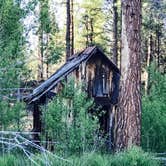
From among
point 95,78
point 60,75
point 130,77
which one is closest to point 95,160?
point 130,77

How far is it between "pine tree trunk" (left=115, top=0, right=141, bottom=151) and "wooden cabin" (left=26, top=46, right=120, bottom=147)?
367 inches

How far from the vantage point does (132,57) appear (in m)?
11.2

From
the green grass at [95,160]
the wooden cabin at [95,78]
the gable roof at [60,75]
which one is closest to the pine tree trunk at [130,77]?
the green grass at [95,160]

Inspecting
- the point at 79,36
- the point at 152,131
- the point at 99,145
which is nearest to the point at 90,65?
the point at 152,131

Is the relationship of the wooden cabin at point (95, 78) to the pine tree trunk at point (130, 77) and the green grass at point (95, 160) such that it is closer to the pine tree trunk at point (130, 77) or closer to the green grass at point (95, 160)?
the pine tree trunk at point (130, 77)

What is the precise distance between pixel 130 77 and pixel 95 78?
34.9 ft

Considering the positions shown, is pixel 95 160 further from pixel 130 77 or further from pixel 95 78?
pixel 95 78

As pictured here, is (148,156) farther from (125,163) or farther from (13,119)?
(13,119)

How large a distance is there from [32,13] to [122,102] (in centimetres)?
392

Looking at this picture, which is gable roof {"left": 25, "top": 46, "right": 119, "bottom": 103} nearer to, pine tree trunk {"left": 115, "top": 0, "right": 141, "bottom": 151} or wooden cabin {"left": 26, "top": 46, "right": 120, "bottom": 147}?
wooden cabin {"left": 26, "top": 46, "right": 120, "bottom": 147}

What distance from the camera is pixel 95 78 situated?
71.8 ft

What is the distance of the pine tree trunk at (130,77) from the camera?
441 inches

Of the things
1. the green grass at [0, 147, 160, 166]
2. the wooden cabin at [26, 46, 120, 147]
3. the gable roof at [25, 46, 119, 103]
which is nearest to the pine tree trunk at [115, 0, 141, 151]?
the green grass at [0, 147, 160, 166]

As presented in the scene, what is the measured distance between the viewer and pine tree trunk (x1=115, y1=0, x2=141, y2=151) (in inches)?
441
